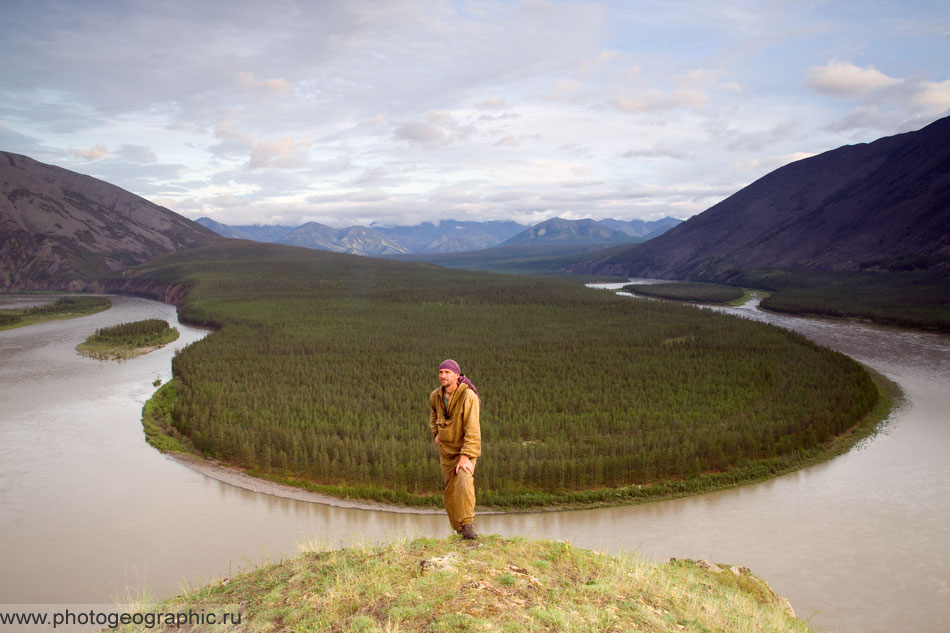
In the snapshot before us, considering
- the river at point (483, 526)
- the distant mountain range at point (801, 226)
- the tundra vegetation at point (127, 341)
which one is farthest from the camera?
the distant mountain range at point (801, 226)

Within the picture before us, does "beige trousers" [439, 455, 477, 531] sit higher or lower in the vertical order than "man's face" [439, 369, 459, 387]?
lower

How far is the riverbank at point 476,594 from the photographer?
325 inches

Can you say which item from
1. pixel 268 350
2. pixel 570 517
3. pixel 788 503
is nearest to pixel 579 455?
pixel 570 517

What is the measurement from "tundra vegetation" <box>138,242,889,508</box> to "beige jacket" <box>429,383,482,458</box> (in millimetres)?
12491

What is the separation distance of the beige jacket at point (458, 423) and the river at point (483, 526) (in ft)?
13.2

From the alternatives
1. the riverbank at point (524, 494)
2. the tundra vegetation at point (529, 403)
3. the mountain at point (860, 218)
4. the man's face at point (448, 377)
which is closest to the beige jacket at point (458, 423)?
the man's face at point (448, 377)

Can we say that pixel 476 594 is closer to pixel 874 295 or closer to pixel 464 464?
pixel 464 464

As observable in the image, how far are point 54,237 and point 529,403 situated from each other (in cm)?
17875

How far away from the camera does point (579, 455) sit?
24891 mm

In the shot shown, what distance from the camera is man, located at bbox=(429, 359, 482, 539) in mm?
10180

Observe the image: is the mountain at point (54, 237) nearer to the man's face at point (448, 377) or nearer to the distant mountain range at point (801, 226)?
the distant mountain range at point (801, 226)

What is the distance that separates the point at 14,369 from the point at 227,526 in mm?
40025

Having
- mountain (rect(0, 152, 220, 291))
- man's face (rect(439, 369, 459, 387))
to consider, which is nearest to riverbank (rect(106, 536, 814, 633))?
man's face (rect(439, 369, 459, 387))

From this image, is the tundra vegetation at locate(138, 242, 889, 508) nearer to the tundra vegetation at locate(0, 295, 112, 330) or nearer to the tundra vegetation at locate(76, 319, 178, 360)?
the tundra vegetation at locate(76, 319, 178, 360)
